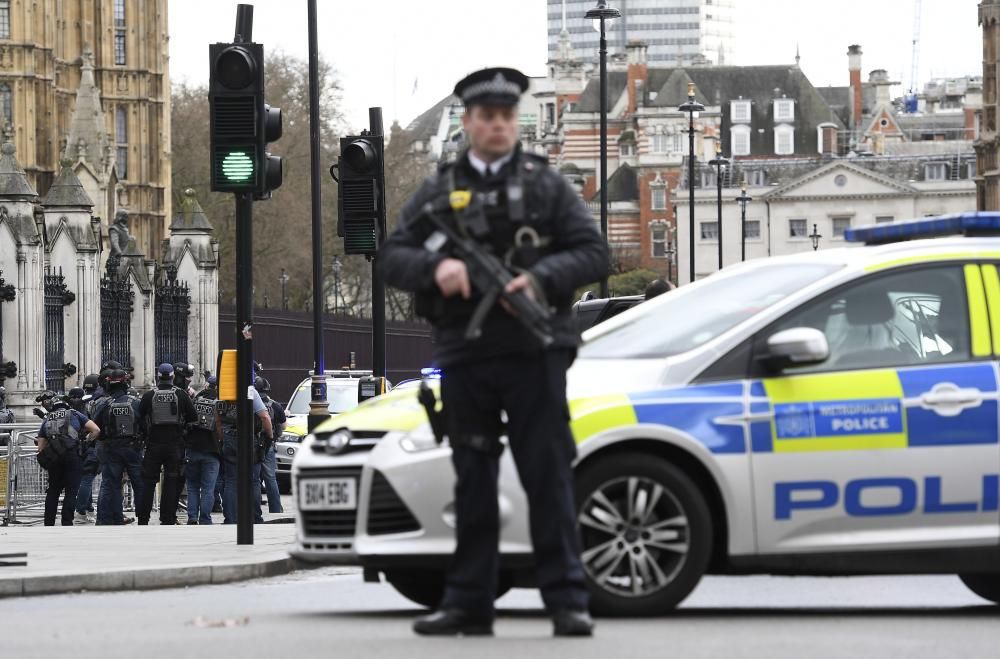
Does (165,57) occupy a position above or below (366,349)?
above

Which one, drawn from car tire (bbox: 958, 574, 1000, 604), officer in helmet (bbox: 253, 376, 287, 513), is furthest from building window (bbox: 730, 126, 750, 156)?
car tire (bbox: 958, 574, 1000, 604)

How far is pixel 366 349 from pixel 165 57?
33684 millimetres

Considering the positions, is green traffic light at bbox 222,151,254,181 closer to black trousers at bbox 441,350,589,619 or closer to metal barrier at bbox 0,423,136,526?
black trousers at bbox 441,350,589,619

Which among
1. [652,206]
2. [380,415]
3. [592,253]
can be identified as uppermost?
[652,206]

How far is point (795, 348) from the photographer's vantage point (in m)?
9.73

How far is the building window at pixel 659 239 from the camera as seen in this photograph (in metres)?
165

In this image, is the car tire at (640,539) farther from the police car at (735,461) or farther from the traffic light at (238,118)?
the traffic light at (238,118)

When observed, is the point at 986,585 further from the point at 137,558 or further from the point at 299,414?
the point at 299,414

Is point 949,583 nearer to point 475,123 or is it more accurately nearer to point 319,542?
point 319,542

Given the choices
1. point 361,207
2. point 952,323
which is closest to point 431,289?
point 952,323

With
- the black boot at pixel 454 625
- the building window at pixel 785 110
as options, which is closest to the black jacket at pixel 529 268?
the black boot at pixel 454 625

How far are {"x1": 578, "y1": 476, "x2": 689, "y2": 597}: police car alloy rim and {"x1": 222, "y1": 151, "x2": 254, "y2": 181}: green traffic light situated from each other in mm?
6350

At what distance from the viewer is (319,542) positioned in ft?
32.3

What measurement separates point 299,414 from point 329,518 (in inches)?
870
